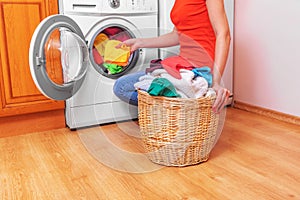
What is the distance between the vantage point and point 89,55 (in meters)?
1.86

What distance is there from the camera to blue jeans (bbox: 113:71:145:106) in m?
1.83

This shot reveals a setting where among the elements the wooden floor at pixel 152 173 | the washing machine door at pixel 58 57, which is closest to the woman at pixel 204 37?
the wooden floor at pixel 152 173

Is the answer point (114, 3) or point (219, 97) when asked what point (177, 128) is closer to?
point (219, 97)

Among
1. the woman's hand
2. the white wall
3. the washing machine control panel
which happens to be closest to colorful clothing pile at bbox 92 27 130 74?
the washing machine control panel

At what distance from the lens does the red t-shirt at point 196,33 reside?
4.81ft

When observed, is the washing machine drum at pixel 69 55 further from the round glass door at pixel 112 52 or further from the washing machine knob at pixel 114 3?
the washing machine knob at pixel 114 3

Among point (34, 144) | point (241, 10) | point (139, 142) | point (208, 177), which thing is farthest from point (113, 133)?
point (241, 10)

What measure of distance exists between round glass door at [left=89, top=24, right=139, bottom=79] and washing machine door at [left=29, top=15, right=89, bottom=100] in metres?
0.08

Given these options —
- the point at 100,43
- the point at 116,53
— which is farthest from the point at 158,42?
the point at 100,43

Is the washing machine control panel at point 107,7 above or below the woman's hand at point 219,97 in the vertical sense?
above

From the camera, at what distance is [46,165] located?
1.48 metres

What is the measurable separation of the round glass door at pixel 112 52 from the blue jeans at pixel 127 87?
0.27 ft

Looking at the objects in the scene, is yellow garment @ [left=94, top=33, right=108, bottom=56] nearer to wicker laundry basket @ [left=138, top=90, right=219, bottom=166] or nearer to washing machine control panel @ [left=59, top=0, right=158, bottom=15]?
washing machine control panel @ [left=59, top=0, right=158, bottom=15]

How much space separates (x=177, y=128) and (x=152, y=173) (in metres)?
0.22
